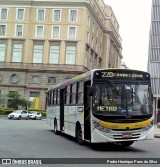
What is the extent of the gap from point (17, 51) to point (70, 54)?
445 inches

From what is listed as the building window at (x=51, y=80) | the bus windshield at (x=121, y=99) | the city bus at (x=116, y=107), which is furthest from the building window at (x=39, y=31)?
the bus windshield at (x=121, y=99)

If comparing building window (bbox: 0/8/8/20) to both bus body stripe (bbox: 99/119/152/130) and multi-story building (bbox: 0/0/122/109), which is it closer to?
multi-story building (bbox: 0/0/122/109)

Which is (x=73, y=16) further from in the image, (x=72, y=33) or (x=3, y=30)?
(x=3, y=30)

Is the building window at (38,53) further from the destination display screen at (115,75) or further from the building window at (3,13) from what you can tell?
the destination display screen at (115,75)

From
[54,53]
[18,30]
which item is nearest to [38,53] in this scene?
[54,53]

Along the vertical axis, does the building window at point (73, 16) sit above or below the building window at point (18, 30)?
above

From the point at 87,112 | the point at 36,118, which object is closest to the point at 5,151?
the point at 87,112

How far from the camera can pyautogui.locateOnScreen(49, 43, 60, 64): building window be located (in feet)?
256

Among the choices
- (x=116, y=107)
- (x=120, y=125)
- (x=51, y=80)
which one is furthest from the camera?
(x=51, y=80)

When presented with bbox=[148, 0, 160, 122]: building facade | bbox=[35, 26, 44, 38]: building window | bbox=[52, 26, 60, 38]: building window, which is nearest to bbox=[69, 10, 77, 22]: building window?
bbox=[52, 26, 60, 38]: building window

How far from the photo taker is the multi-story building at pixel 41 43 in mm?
77188

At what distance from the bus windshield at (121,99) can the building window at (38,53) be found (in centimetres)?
6579

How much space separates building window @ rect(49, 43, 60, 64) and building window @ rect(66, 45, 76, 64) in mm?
2081

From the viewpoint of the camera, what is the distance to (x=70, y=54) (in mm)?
77812
